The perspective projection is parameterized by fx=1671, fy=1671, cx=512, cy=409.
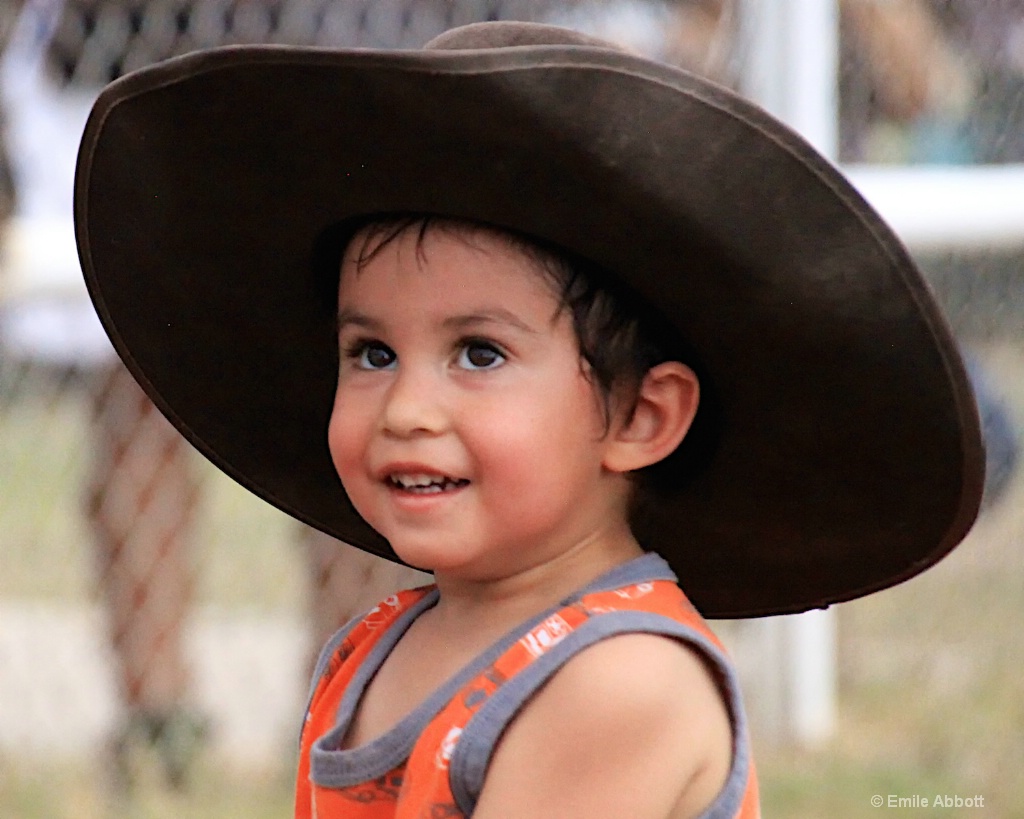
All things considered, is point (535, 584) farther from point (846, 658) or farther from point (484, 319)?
point (846, 658)

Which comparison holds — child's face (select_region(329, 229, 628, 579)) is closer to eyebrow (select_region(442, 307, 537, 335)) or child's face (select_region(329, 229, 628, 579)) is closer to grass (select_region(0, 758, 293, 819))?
eyebrow (select_region(442, 307, 537, 335))

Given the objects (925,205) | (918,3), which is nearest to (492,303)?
(925,205)

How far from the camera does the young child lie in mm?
1278

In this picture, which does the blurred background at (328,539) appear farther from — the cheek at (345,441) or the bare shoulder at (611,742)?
the bare shoulder at (611,742)

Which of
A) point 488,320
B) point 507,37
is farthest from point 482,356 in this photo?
point 507,37

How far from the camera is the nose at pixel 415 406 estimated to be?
1.39 m

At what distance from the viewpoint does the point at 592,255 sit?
139 cm

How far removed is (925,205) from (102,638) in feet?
6.65

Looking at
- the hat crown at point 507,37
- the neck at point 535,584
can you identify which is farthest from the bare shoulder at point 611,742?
the hat crown at point 507,37

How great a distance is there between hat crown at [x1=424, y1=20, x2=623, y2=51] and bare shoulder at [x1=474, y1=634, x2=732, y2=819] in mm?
497

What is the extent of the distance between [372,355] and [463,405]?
13 centimetres

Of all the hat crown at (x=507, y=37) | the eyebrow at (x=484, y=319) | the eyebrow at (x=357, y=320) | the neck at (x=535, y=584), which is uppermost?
the hat crown at (x=507, y=37)

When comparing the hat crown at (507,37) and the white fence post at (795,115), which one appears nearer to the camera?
the hat crown at (507,37)

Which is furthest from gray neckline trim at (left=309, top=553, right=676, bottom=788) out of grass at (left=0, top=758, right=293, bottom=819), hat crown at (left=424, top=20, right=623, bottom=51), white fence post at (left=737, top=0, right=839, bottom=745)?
white fence post at (left=737, top=0, right=839, bottom=745)
